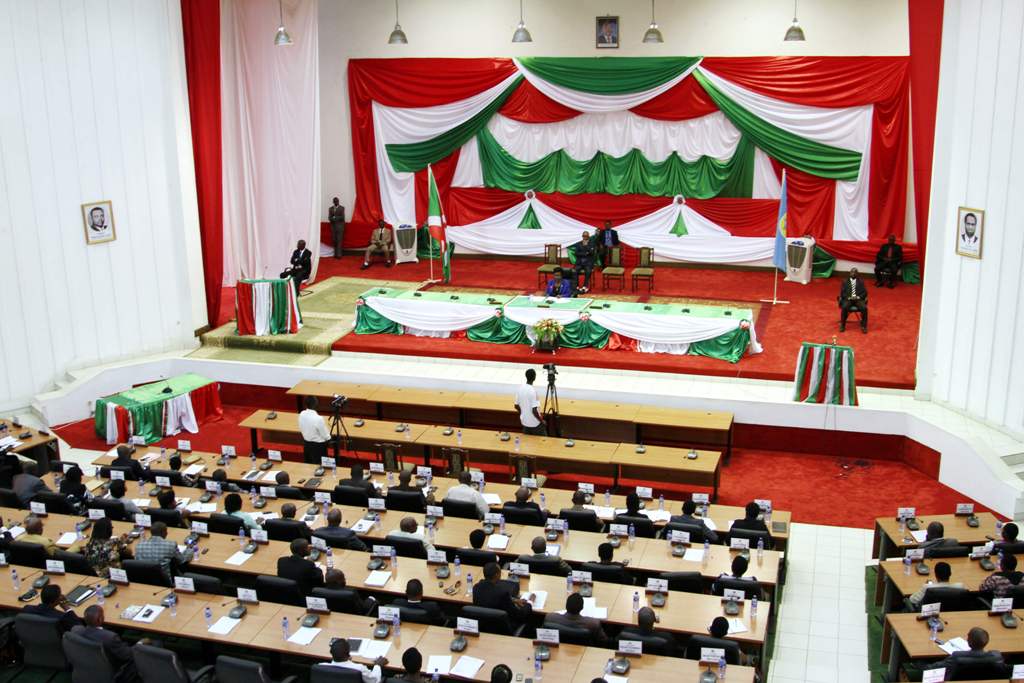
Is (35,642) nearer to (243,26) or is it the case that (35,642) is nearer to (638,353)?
(638,353)

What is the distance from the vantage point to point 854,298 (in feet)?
59.1

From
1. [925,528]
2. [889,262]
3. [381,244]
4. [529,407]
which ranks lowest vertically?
[925,528]

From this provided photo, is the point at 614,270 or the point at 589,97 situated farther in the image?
the point at 589,97

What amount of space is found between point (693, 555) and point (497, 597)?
225 centimetres

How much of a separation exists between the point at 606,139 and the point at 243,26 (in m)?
7.86

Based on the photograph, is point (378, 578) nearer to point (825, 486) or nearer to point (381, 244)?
point (825, 486)

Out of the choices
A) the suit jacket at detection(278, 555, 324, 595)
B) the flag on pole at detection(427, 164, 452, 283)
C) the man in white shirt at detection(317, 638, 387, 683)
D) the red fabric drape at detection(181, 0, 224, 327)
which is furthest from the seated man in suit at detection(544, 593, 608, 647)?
the flag on pole at detection(427, 164, 452, 283)

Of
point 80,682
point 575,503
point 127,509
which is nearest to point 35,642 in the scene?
point 80,682

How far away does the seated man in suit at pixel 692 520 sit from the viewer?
11.1 metres

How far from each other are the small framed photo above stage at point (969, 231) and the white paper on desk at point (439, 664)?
9874 mm

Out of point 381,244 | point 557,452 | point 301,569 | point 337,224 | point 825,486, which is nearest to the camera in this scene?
point 301,569

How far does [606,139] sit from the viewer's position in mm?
23312

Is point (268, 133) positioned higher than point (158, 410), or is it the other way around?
point (268, 133)

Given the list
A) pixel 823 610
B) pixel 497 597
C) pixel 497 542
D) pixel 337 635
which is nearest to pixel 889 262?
pixel 823 610
